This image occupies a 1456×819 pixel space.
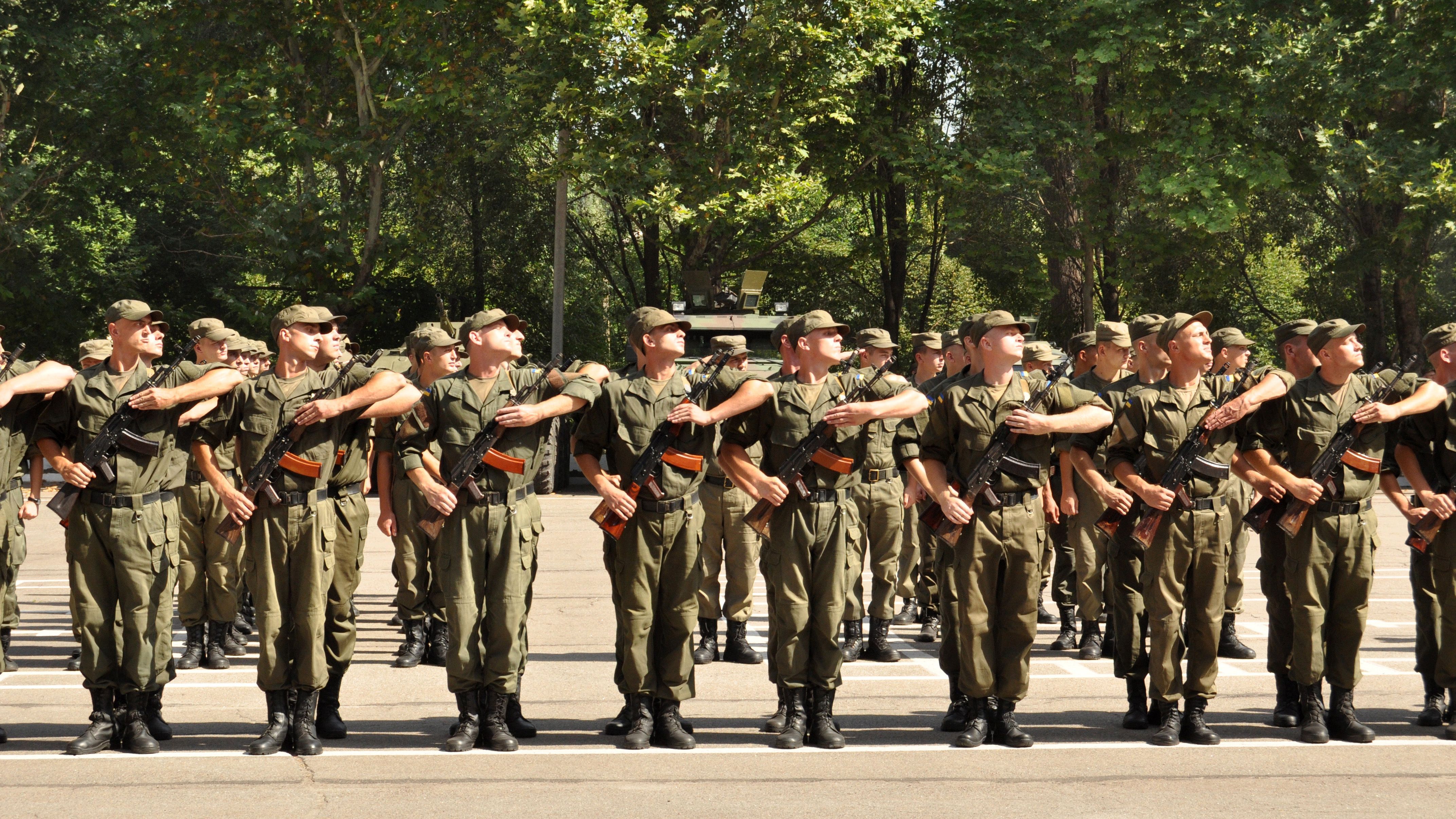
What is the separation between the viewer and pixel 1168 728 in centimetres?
732

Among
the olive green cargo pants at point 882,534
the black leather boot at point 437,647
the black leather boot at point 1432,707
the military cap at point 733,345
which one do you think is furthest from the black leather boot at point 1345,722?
the black leather boot at point 437,647

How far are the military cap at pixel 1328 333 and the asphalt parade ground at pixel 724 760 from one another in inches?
79.8

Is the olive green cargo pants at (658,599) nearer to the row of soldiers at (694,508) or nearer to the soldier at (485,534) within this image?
the row of soldiers at (694,508)

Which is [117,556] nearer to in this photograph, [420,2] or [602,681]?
[602,681]

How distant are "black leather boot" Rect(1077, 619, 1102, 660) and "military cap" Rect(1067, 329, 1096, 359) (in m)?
1.96

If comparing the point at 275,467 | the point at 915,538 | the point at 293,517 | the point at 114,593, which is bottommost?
the point at 915,538

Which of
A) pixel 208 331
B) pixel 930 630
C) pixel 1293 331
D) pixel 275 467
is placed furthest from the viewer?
pixel 930 630

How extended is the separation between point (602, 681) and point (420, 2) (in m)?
18.8

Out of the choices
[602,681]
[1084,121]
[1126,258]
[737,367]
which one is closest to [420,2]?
[1084,121]

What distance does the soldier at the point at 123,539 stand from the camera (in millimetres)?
7008

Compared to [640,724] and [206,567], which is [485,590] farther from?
[206,567]

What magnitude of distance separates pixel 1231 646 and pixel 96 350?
8009 millimetres

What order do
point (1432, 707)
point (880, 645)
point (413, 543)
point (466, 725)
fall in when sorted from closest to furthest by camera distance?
point (466, 725) < point (1432, 707) < point (880, 645) < point (413, 543)

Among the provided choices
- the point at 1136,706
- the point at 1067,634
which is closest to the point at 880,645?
the point at 1067,634
